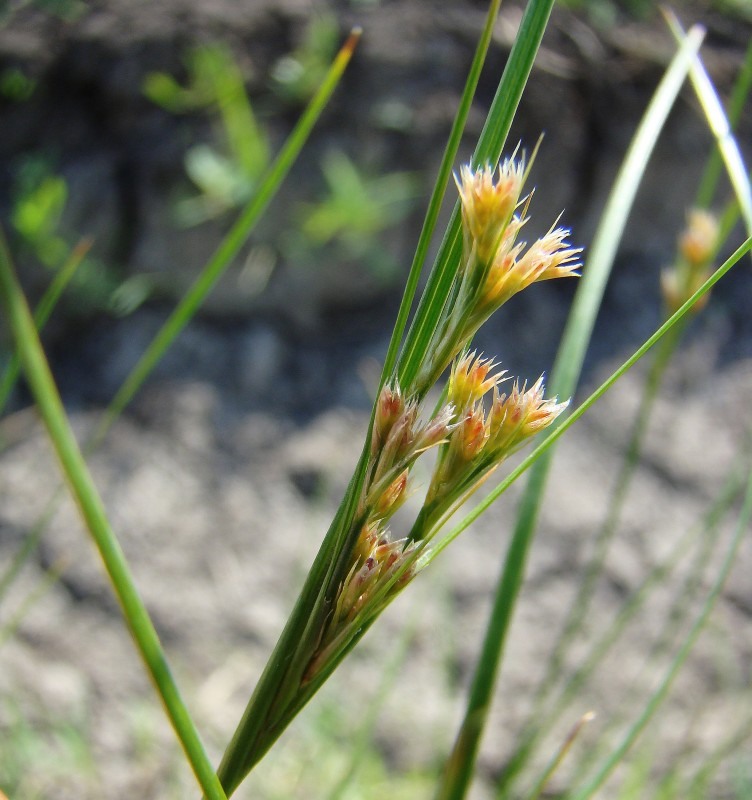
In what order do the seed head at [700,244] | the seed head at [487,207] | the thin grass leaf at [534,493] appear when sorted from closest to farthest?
1. the seed head at [487,207]
2. the thin grass leaf at [534,493]
3. the seed head at [700,244]

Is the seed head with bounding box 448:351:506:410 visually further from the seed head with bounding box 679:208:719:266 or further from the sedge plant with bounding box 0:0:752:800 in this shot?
the seed head with bounding box 679:208:719:266

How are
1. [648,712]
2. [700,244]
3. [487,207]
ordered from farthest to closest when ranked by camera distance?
[700,244], [648,712], [487,207]

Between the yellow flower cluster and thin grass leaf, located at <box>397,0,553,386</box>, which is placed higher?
the yellow flower cluster

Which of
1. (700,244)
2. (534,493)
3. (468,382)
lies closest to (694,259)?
(700,244)

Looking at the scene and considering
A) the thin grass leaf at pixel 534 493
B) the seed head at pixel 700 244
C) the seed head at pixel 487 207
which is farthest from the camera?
the seed head at pixel 700 244

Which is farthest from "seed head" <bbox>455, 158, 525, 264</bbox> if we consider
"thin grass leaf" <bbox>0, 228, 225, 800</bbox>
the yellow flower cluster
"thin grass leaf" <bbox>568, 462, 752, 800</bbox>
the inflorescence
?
the yellow flower cluster

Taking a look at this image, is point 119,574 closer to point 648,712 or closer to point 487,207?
point 487,207

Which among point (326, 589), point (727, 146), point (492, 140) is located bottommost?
point (326, 589)

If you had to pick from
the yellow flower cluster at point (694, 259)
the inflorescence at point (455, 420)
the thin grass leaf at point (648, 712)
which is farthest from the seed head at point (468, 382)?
the yellow flower cluster at point (694, 259)

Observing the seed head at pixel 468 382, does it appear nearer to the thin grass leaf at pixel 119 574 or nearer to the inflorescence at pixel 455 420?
the inflorescence at pixel 455 420
